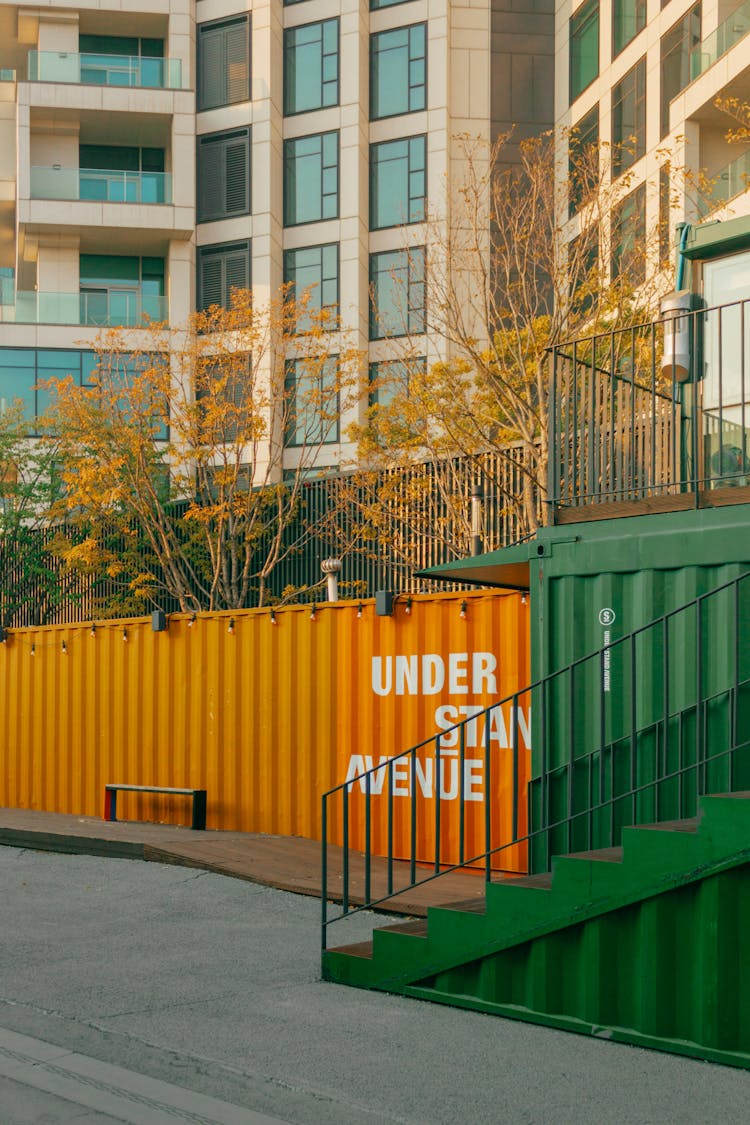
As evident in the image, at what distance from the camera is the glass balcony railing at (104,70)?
4003 centimetres

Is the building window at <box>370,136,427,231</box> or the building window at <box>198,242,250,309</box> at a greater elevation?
the building window at <box>370,136,427,231</box>

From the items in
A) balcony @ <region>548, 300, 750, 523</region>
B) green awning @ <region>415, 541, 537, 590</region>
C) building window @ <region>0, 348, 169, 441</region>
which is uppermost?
building window @ <region>0, 348, 169, 441</region>

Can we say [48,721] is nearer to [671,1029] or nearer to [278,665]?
[278,665]

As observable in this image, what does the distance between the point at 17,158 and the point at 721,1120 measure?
1552 inches

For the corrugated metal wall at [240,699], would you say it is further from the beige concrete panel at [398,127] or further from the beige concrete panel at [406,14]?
the beige concrete panel at [406,14]

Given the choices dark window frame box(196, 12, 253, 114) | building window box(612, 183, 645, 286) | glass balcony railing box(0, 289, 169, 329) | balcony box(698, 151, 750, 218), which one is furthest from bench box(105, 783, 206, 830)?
dark window frame box(196, 12, 253, 114)

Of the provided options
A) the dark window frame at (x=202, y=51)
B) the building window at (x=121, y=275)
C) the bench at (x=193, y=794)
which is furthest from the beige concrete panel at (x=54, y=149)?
the bench at (x=193, y=794)

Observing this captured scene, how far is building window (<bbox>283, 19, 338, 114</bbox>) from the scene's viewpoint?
39.3 metres

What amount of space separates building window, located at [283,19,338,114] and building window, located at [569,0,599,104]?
22.5 ft

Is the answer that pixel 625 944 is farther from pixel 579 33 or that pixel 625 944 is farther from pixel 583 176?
pixel 579 33

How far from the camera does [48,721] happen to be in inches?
700

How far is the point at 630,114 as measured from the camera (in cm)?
3425

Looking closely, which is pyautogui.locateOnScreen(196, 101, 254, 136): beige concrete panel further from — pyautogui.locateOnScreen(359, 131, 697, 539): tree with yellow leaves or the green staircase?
the green staircase

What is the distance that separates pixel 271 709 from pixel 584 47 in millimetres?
29155
